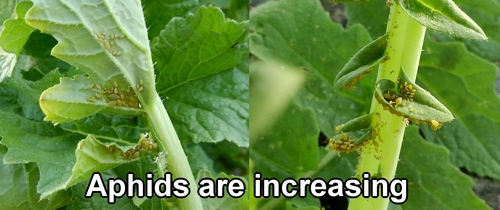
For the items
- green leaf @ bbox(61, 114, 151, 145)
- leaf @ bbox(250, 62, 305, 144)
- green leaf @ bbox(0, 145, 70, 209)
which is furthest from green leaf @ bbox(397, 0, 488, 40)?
green leaf @ bbox(0, 145, 70, 209)

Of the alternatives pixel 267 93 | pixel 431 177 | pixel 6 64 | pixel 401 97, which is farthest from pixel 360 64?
pixel 6 64

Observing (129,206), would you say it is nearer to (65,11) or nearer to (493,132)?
(65,11)

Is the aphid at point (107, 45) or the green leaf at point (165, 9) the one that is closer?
the aphid at point (107, 45)

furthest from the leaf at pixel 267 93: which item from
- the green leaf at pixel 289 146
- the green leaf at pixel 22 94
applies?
the green leaf at pixel 22 94

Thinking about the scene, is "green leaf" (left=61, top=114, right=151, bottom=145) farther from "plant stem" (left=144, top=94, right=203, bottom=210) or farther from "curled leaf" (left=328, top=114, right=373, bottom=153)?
"curled leaf" (left=328, top=114, right=373, bottom=153)

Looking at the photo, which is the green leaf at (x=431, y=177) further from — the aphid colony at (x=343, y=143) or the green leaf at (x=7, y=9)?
the green leaf at (x=7, y=9)

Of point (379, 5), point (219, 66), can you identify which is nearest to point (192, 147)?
point (219, 66)
